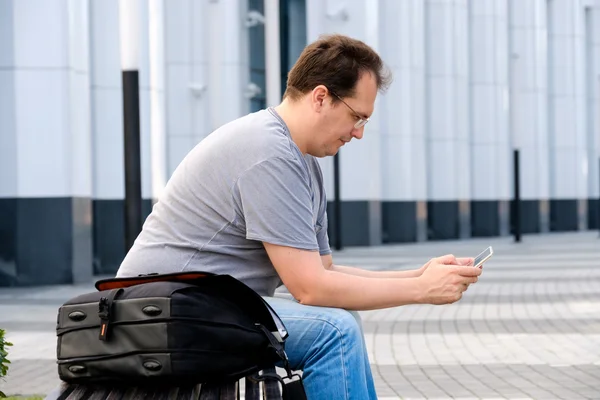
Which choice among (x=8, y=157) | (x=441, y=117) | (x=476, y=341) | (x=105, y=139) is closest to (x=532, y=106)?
(x=441, y=117)

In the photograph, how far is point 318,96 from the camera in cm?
376

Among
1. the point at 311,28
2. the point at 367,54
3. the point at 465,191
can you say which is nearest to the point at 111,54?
the point at 311,28

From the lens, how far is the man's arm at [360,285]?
3.62 metres

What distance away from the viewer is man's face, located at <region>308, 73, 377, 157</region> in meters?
3.75

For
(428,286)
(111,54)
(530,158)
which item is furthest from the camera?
(530,158)

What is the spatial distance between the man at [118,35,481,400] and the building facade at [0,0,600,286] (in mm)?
12096

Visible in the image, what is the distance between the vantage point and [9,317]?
38.6 feet

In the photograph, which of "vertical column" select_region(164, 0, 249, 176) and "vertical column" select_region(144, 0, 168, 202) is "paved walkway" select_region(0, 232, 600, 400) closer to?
"vertical column" select_region(144, 0, 168, 202)

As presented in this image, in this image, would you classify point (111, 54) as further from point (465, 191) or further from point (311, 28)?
point (465, 191)

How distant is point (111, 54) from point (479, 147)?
21114 mm

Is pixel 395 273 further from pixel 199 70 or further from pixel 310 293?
pixel 199 70

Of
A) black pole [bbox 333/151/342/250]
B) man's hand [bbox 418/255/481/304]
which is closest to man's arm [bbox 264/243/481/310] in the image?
man's hand [bbox 418/255/481/304]

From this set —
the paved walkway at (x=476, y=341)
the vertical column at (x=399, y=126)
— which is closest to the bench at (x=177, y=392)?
the paved walkway at (x=476, y=341)

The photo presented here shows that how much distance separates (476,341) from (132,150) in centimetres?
362
